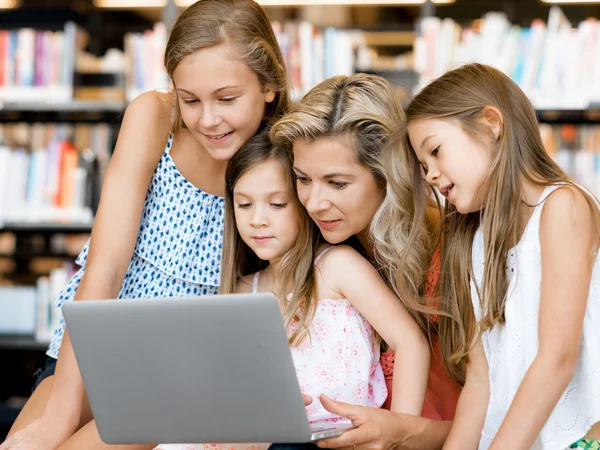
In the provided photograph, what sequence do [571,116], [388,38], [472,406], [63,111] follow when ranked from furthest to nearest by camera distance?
[63,111]
[388,38]
[571,116]
[472,406]

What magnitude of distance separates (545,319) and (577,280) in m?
0.08

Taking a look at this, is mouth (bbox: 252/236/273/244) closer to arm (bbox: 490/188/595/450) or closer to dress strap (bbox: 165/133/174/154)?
dress strap (bbox: 165/133/174/154)

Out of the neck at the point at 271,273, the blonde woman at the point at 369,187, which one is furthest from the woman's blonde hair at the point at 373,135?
the neck at the point at 271,273

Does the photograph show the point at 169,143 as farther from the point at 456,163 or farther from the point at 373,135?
the point at 456,163

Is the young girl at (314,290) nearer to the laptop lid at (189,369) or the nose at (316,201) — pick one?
the nose at (316,201)

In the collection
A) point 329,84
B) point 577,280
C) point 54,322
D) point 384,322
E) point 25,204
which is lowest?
point 54,322

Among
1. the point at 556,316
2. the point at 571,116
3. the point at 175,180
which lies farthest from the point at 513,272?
the point at 571,116

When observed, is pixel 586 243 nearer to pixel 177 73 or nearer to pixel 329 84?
pixel 329 84

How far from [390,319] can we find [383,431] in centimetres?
24

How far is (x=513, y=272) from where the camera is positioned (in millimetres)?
1398

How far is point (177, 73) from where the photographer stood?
1615mm

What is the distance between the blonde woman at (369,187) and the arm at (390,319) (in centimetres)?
2

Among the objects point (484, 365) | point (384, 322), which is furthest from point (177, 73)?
point (484, 365)

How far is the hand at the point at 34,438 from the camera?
1.47 meters
